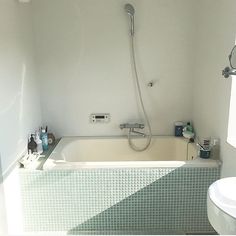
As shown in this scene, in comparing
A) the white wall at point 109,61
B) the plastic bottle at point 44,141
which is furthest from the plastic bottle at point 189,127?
the plastic bottle at point 44,141

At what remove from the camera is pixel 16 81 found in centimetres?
197

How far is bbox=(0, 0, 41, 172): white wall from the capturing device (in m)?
1.76

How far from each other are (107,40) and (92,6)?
32 cm

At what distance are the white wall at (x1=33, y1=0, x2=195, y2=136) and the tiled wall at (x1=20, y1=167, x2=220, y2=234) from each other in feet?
2.45

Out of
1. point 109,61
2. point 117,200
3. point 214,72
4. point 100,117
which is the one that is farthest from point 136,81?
point 117,200

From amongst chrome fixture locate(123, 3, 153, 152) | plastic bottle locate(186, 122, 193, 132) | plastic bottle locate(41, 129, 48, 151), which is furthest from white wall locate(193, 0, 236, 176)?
plastic bottle locate(41, 129, 48, 151)

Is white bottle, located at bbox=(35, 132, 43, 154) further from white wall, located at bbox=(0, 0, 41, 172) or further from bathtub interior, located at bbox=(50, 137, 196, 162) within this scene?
bathtub interior, located at bbox=(50, 137, 196, 162)

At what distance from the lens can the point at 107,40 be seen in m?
2.41

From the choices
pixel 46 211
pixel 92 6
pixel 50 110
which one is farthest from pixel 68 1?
pixel 46 211

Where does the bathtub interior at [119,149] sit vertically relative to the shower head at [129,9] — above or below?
below

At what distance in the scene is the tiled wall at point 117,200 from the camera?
1934 millimetres

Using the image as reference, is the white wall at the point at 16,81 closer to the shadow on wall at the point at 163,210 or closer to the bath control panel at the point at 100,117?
the bath control panel at the point at 100,117

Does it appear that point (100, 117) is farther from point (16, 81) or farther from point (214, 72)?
point (214, 72)

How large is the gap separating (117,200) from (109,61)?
4.12 feet
